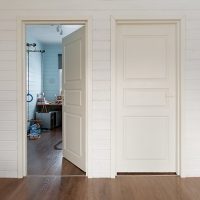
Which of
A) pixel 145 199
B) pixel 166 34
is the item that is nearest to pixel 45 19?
pixel 166 34

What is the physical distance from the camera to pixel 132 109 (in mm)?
3482

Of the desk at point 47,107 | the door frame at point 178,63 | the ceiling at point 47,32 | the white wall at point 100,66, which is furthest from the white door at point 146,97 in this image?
the desk at point 47,107

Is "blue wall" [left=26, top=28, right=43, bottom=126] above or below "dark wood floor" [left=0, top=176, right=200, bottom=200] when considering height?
above

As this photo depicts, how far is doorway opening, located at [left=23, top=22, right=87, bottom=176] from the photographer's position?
11.9ft

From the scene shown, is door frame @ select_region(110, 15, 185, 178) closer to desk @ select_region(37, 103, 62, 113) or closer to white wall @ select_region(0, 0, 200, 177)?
white wall @ select_region(0, 0, 200, 177)

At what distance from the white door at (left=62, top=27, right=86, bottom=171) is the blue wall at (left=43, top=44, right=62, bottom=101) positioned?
172 inches

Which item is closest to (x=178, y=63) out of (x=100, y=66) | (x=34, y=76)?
(x=100, y=66)

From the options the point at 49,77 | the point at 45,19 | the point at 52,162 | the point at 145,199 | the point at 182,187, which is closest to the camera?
the point at 145,199

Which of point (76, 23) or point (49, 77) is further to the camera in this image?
point (49, 77)

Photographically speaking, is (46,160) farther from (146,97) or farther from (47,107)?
(47,107)

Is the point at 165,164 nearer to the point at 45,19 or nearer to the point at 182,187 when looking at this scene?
the point at 182,187

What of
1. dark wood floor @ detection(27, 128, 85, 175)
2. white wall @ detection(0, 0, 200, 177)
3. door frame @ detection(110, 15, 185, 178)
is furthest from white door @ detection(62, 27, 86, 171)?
door frame @ detection(110, 15, 185, 178)

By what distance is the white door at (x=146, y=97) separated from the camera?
344 centimetres

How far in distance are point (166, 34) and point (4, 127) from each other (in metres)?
2.43
